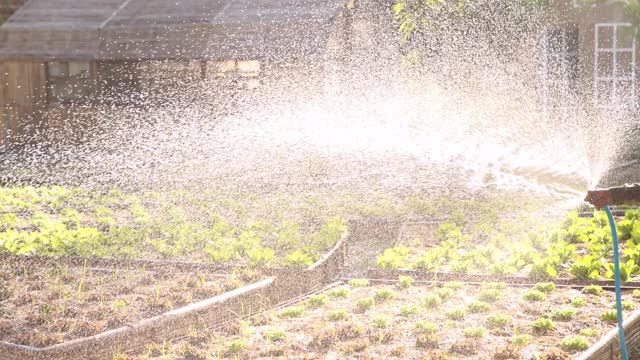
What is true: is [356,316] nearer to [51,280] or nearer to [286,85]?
[51,280]

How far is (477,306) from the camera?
5715mm

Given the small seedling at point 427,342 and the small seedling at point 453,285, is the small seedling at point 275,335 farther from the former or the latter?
the small seedling at point 453,285

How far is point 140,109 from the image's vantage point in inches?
756

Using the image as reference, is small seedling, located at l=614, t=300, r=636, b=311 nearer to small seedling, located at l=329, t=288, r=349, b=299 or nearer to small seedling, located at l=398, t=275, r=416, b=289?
small seedling, located at l=398, t=275, r=416, b=289

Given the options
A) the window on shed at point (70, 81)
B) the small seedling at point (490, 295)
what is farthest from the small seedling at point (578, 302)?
the window on shed at point (70, 81)

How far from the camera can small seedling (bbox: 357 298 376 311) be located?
19.1ft

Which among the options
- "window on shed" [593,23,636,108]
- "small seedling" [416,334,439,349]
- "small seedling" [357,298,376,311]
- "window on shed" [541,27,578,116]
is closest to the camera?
"small seedling" [416,334,439,349]

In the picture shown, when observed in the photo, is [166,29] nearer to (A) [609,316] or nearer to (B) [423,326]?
(B) [423,326]

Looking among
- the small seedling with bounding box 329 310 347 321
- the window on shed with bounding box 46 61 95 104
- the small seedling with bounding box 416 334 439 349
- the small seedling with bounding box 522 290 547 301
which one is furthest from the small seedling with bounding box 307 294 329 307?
the window on shed with bounding box 46 61 95 104

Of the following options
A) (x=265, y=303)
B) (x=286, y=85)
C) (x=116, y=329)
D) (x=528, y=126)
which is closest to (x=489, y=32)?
(x=528, y=126)

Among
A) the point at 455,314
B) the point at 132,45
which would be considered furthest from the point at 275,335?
the point at 132,45

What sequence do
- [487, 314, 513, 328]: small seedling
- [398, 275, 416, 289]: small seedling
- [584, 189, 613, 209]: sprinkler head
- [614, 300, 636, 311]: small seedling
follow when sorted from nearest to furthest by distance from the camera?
[584, 189, 613, 209]: sprinkler head → [487, 314, 513, 328]: small seedling → [614, 300, 636, 311]: small seedling → [398, 275, 416, 289]: small seedling

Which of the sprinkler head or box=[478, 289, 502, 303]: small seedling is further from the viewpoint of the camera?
box=[478, 289, 502, 303]: small seedling

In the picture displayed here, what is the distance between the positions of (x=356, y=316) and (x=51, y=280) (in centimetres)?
241
